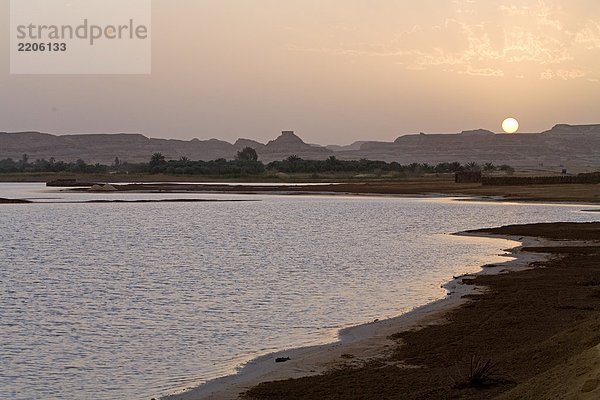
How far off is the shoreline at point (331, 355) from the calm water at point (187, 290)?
0.40m

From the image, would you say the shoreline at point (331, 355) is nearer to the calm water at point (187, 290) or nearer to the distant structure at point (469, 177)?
the calm water at point (187, 290)

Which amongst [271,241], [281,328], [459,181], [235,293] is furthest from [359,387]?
[459,181]

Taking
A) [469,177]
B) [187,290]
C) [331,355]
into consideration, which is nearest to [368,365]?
[331,355]

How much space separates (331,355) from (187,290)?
29.2ft

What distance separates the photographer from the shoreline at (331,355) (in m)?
12.0

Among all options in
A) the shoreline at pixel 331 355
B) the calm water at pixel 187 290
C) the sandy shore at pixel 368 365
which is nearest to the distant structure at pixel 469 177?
the calm water at pixel 187 290

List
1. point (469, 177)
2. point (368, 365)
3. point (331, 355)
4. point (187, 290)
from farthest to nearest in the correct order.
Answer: point (469, 177) → point (187, 290) → point (331, 355) → point (368, 365)

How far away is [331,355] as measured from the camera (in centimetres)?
1387

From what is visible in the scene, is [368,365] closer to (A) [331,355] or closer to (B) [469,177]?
(A) [331,355]

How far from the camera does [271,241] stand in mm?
38156

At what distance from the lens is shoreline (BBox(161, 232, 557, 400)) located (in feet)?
39.4

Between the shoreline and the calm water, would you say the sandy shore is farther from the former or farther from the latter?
the calm water

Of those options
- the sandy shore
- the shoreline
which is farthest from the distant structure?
the sandy shore

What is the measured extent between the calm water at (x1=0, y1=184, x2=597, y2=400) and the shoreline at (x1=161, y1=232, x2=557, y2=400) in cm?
40
